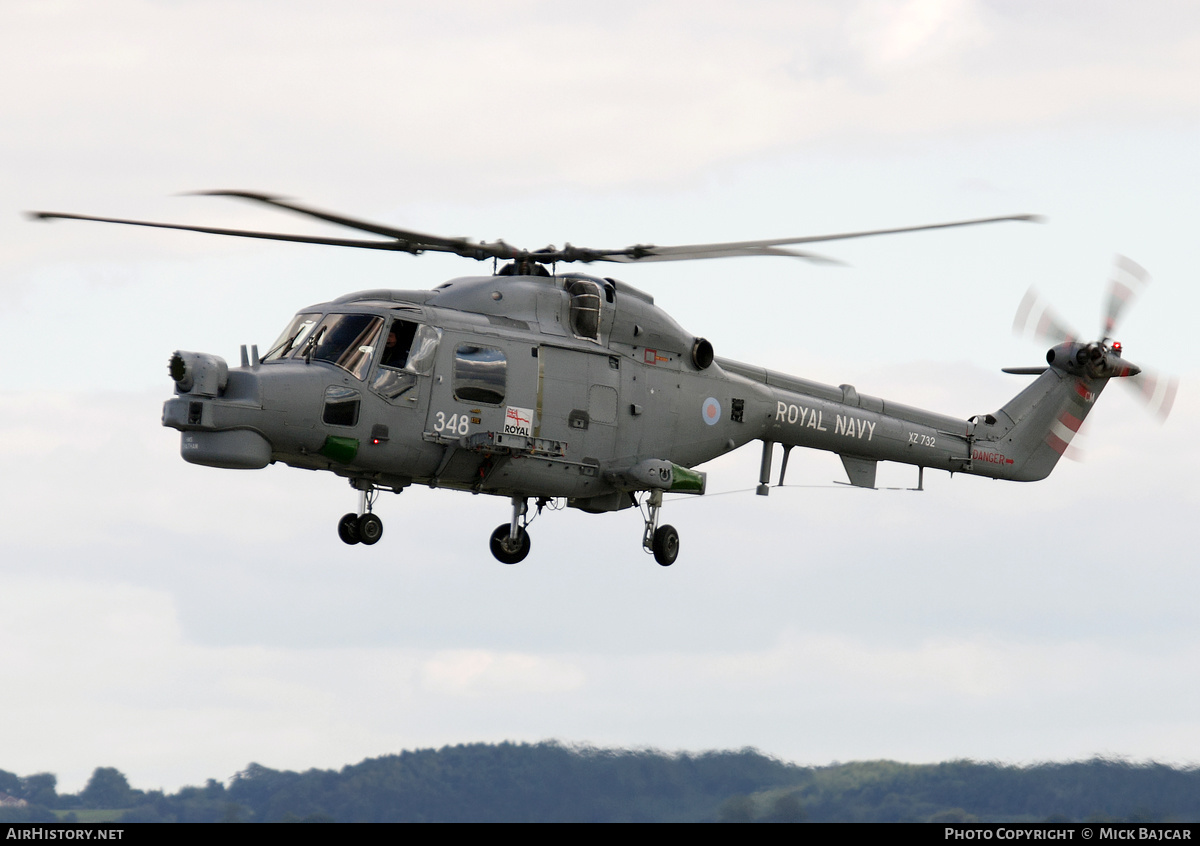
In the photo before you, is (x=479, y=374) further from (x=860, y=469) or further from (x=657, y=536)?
(x=860, y=469)

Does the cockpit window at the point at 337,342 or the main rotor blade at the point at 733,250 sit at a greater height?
the main rotor blade at the point at 733,250

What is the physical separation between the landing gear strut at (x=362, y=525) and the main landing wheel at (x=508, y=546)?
84.4 inches

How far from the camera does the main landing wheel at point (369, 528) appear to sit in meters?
21.0

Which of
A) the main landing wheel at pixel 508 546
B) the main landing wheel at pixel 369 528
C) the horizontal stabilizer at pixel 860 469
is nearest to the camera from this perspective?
the main landing wheel at pixel 369 528

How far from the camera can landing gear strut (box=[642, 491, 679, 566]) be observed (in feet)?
75.8

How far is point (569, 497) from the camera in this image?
72.9 ft

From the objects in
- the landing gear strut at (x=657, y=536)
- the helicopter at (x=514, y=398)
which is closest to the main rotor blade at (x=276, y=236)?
the helicopter at (x=514, y=398)

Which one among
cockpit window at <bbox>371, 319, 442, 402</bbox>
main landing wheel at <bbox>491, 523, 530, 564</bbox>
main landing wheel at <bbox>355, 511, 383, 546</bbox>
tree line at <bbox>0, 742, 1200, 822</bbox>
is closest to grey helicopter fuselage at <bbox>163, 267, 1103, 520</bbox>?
cockpit window at <bbox>371, 319, 442, 402</bbox>

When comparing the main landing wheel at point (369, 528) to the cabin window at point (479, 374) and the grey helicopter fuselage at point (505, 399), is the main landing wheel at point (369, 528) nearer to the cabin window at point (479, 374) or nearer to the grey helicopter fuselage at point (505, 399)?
the grey helicopter fuselage at point (505, 399)

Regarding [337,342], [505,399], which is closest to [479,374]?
[505,399]

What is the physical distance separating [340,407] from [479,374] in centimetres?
211

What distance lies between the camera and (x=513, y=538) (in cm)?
2247

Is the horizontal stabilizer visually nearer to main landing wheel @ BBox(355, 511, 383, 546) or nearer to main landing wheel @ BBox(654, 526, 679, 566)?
main landing wheel @ BBox(654, 526, 679, 566)
